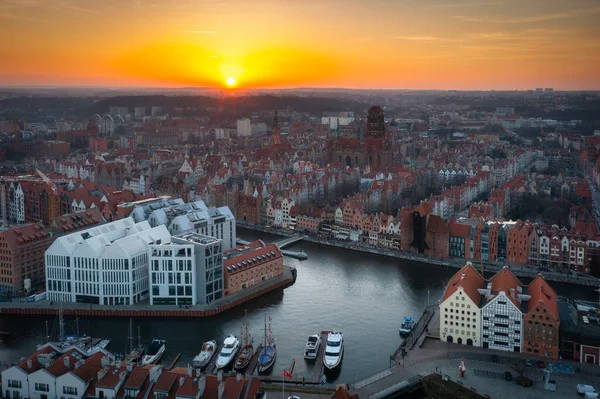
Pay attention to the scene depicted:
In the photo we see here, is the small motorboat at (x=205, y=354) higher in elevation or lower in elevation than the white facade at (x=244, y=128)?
lower

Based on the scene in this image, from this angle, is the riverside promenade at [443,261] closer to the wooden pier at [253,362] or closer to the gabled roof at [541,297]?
the gabled roof at [541,297]

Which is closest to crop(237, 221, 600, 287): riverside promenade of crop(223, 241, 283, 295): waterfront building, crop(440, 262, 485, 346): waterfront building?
crop(223, 241, 283, 295): waterfront building

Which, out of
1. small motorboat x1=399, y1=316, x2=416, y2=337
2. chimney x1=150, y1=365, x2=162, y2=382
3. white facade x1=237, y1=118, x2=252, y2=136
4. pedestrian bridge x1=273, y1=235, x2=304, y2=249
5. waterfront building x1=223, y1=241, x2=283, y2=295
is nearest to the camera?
chimney x1=150, y1=365, x2=162, y2=382

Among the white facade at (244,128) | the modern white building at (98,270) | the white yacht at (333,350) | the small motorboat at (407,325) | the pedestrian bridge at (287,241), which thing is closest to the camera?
the white yacht at (333,350)

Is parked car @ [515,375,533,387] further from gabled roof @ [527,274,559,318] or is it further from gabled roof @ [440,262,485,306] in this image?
gabled roof @ [440,262,485,306]

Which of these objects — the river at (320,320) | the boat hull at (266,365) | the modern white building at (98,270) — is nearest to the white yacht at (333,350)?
the river at (320,320)

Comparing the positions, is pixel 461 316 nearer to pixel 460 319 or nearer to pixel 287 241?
pixel 460 319

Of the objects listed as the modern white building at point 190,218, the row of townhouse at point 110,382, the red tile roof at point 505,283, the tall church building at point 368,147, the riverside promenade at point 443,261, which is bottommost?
the riverside promenade at point 443,261
